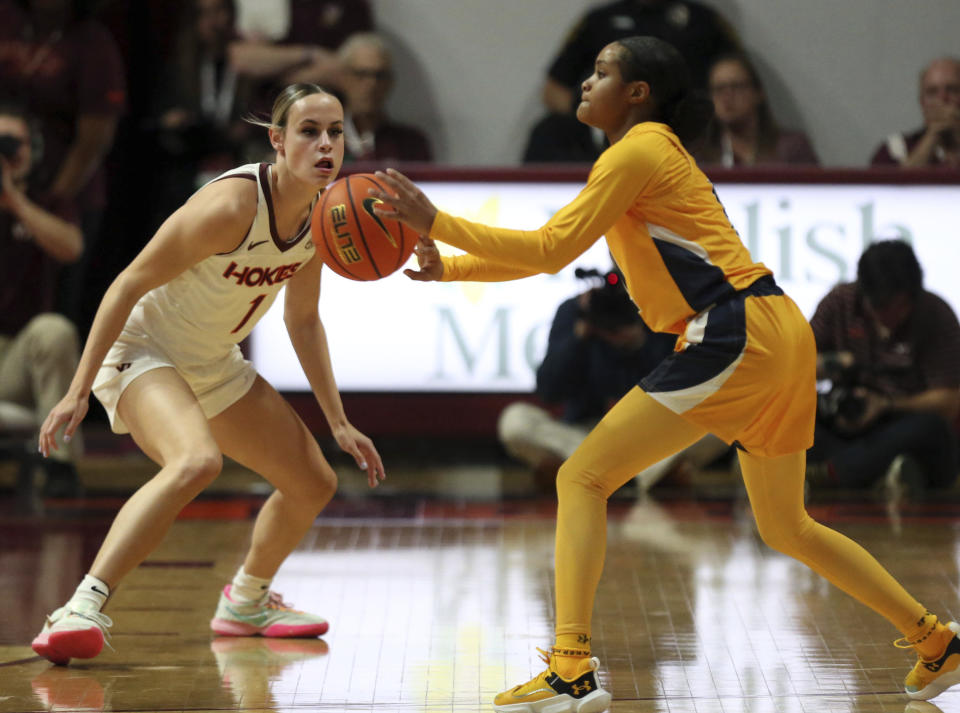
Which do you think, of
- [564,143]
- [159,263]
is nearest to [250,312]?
[159,263]

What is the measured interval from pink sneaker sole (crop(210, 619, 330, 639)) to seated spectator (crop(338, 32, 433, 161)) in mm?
3836

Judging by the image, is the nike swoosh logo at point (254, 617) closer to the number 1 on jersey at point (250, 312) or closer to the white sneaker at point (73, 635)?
the white sneaker at point (73, 635)

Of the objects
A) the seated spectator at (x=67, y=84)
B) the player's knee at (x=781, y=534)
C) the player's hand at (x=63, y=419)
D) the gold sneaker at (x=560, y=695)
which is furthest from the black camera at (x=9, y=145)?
the player's knee at (x=781, y=534)

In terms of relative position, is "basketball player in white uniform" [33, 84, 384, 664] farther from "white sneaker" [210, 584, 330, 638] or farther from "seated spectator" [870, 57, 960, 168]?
"seated spectator" [870, 57, 960, 168]

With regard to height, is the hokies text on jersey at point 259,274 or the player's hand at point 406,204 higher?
the player's hand at point 406,204

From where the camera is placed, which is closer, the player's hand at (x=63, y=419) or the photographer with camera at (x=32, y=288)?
the player's hand at (x=63, y=419)

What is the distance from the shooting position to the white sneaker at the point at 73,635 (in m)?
3.58

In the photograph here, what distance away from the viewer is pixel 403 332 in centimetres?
717

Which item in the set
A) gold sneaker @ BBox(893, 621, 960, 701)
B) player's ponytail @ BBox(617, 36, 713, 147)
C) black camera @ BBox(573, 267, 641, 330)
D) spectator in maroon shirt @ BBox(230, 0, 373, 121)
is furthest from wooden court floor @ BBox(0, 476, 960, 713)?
spectator in maroon shirt @ BBox(230, 0, 373, 121)

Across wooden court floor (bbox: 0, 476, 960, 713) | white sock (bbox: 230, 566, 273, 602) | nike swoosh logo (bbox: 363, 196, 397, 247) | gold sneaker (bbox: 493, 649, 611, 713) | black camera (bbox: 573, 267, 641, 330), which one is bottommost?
wooden court floor (bbox: 0, 476, 960, 713)

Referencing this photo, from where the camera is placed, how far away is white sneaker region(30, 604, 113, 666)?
11.7 feet

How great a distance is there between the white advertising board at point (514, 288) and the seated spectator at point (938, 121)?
0.38m

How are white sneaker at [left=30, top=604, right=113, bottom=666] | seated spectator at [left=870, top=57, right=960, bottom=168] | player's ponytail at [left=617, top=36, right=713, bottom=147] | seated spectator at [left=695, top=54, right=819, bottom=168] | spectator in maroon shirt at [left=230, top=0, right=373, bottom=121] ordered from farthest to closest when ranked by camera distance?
1. spectator in maroon shirt at [left=230, top=0, right=373, bottom=121]
2. seated spectator at [left=695, top=54, right=819, bottom=168]
3. seated spectator at [left=870, top=57, right=960, bottom=168]
4. white sneaker at [left=30, top=604, right=113, bottom=666]
5. player's ponytail at [left=617, top=36, right=713, bottom=147]

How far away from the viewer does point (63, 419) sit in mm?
3523
